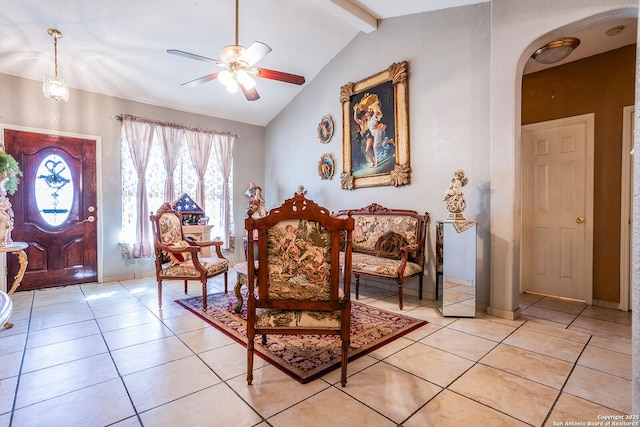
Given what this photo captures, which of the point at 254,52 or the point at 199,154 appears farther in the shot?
the point at 199,154

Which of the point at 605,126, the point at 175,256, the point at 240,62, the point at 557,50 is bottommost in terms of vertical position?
the point at 175,256

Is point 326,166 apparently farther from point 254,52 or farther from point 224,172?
point 254,52

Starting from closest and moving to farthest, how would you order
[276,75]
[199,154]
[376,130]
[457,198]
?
[457,198], [276,75], [376,130], [199,154]

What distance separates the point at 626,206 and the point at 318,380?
3.65 metres

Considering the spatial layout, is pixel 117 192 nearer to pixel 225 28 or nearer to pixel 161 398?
pixel 225 28

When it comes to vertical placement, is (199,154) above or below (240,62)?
below

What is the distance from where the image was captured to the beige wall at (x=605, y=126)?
3160 millimetres

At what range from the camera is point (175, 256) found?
344 cm

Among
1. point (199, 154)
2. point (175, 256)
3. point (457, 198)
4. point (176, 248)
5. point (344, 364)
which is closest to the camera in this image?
point (344, 364)

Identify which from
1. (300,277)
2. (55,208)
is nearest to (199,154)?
(55,208)

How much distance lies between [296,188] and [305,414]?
427 cm

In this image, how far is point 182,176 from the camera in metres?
5.14

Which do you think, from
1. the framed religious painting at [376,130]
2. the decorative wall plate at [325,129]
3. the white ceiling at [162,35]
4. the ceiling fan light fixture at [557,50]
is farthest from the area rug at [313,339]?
the white ceiling at [162,35]

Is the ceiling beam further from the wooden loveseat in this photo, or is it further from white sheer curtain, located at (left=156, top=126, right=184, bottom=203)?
white sheer curtain, located at (left=156, top=126, right=184, bottom=203)
